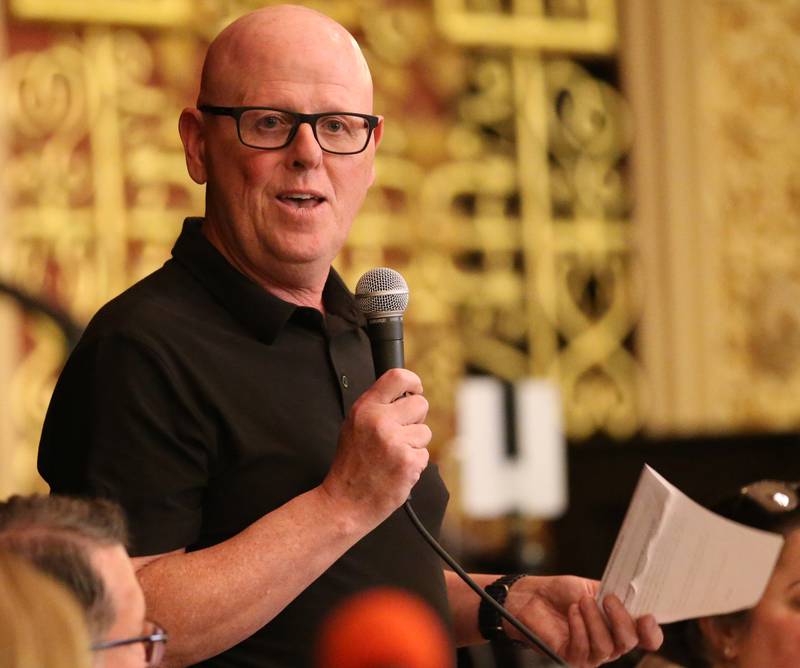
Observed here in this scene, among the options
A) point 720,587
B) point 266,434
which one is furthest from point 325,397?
point 720,587

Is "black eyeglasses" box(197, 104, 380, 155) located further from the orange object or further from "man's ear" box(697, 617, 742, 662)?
"man's ear" box(697, 617, 742, 662)

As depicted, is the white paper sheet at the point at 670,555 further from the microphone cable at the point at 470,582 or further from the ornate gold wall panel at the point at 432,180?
the ornate gold wall panel at the point at 432,180

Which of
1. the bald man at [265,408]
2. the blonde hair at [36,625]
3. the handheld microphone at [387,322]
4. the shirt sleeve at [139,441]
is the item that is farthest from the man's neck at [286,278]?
the blonde hair at [36,625]

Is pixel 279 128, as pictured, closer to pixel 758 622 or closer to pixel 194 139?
pixel 194 139

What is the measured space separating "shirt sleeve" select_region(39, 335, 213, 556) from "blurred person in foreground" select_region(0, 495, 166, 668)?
0.19 meters

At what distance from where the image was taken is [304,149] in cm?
191

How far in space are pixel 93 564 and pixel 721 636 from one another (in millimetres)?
1304

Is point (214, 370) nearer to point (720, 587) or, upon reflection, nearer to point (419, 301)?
point (720, 587)

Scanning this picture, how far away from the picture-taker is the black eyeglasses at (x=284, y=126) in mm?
1920

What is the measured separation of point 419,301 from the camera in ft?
17.6

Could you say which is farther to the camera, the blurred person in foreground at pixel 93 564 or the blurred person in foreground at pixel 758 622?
the blurred person in foreground at pixel 758 622

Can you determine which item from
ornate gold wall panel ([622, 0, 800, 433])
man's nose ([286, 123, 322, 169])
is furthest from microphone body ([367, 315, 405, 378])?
ornate gold wall panel ([622, 0, 800, 433])

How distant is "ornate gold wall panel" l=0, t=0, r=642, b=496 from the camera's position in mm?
4887

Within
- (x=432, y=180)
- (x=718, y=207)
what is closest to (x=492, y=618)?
(x=432, y=180)
